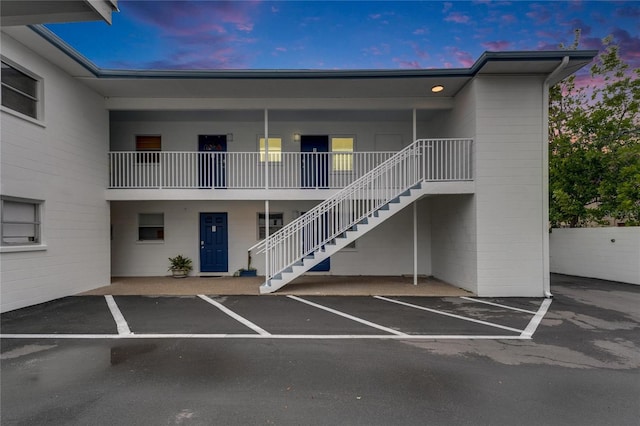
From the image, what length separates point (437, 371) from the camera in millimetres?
3742

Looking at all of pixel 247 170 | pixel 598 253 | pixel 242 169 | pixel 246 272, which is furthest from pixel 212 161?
pixel 598 253

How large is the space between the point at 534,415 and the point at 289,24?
41.3 feet

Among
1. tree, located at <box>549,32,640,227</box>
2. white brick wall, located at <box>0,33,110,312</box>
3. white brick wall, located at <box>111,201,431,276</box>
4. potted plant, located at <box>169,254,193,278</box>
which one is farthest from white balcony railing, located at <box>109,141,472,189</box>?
tree, located at <box>549,32,640,227</box>

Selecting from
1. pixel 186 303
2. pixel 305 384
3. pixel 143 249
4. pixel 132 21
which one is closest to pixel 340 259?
pixel 186 303

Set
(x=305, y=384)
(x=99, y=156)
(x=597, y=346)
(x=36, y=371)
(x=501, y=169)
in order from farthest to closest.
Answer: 1. (x=99, y=156)
2. (x=501, y=169)
3. (x=597, y=346)
4. (x=36, y=371)
5. (x=305, y=384)

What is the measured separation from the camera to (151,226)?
1089cm

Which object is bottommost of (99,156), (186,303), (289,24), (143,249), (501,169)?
(186,303)

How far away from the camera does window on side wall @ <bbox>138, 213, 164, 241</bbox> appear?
10.9 m

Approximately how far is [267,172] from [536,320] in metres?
6.99

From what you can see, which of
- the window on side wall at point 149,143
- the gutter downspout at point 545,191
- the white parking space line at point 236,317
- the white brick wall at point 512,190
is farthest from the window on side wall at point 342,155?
the window on side wall at point 149,143

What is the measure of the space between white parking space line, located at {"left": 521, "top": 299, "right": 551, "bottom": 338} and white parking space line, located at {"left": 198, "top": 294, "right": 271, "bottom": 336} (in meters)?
4.14

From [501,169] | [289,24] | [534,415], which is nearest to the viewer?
[534,415]

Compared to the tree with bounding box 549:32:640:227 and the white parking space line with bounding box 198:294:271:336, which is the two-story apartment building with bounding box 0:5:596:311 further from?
the tree with bounding box 549:32:640:227

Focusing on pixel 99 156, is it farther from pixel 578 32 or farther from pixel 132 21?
pixel 578 32
